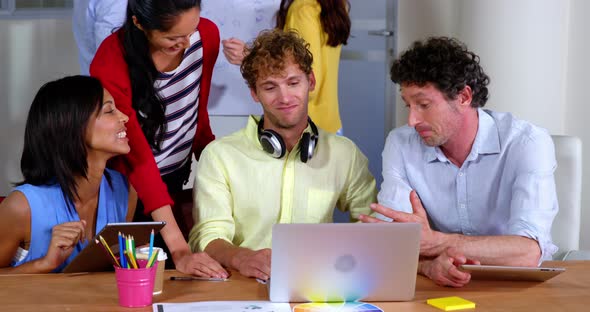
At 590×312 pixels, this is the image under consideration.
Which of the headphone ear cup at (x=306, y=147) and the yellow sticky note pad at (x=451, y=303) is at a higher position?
the headphone ear cup at (x=306, y=147)

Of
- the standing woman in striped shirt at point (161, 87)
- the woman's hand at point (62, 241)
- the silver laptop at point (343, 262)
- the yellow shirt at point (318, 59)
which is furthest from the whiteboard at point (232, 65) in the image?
the silver laptop at point (343, 262)

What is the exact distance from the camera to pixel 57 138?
2344 mm

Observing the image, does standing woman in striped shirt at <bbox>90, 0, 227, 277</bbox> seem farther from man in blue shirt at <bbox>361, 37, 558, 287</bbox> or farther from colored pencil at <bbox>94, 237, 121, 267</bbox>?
man in blue shirt at <bbox>361, 37, 558, 287</bbox>

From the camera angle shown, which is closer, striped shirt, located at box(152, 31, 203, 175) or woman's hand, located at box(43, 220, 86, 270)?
woman's hand, located at box(43, 220, 86, 270)

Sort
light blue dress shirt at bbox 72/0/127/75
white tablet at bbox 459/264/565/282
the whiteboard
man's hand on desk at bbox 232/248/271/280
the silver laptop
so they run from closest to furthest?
the silver laptop
white tablet at bbox 459/264/565/282
man's hand on desk at bbox 232/248/271/280
light blue dress shirt at bbox 72/0/127/75
the whiteboard

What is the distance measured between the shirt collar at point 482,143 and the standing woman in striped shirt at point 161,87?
0.75m

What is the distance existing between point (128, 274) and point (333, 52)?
5.16ft

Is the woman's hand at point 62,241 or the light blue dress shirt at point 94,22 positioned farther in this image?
the light blue dress shirt at point 94,22

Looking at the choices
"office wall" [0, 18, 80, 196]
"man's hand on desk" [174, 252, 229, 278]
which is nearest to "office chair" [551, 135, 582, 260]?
"man's hand on desk" [174, 252, 229, 278]

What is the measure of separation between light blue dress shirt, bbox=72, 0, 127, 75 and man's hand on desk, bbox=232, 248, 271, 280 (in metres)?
1.24

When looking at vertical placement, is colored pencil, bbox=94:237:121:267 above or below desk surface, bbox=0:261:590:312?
above

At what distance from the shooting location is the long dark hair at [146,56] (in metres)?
2.49

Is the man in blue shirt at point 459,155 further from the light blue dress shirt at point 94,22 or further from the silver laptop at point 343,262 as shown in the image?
the light blue dress shirt at point 94,22

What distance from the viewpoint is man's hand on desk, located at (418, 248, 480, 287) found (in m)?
1.87
